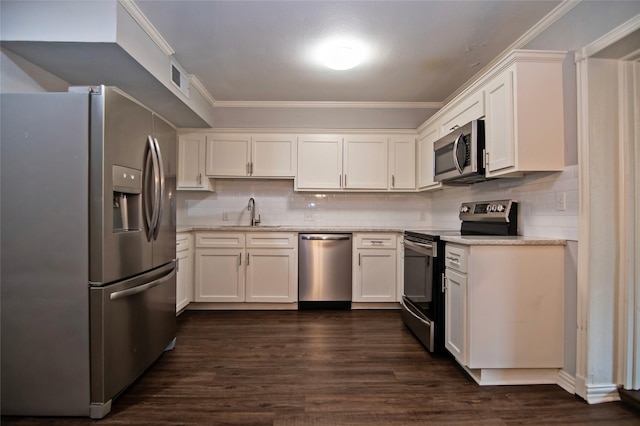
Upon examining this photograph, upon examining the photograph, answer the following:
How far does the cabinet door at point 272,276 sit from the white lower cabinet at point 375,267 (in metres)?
0.72

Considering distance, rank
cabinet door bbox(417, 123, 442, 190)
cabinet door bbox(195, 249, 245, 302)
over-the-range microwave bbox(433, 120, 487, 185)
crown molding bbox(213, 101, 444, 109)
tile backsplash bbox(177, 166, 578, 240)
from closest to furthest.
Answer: over-the-range microwave bbox(433, 120, 487, 185), cabinet door bbox(417, 123, 442, 190), cabinet door bbox(195, 249, 245, 302), crown molding bbox(213, 101, 444, 109), tile backsplash bbox(177, 166, 578, 240)

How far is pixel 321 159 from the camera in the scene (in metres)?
3.89

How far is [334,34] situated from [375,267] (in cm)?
241

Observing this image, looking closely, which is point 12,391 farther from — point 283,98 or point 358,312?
point 283,98

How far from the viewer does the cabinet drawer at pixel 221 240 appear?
11.8 ft

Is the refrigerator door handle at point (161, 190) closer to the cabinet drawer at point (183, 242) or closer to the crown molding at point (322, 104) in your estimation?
the cabinet drawer at point (183, 242)

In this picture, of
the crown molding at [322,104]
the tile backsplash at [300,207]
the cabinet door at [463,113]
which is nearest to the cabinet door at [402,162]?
the tile backsplash at [300,207]

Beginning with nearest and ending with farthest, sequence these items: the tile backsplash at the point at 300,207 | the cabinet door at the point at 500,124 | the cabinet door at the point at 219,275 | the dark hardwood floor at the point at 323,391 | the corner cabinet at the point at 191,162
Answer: the dark hardwood floor at the point at 323,391
the cabinet door at the point at 500,124
the cabinet door at the point at 219,275
the corner cabinet at the point at 191,162
the tile backsplash at the point at 300,207

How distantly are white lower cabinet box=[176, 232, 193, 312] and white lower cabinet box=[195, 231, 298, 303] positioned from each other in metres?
0.08

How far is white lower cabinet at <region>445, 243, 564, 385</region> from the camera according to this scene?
79.3 inches

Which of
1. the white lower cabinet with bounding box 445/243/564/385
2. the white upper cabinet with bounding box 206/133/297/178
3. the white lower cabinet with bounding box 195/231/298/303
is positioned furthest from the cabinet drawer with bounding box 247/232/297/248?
the white lower cabinet with bounding box 445/243/564/385

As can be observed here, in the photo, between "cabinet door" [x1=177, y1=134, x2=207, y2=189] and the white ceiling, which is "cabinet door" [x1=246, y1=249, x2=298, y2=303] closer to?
"cabinet door" [x1=177, y1=134, x2=207, y2=189]

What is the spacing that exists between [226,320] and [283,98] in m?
2.62

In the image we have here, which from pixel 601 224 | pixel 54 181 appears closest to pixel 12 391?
pixel 54 181
